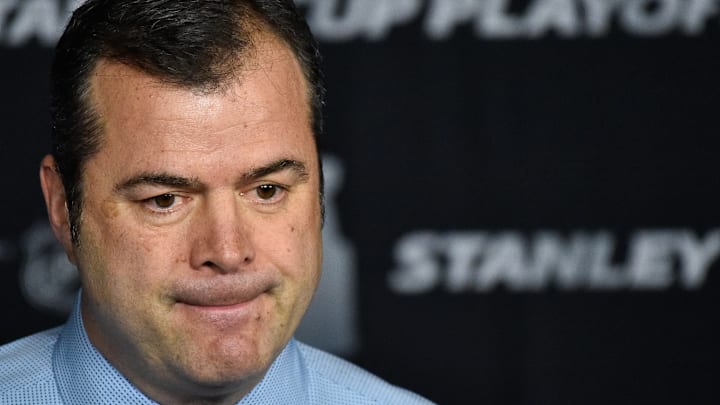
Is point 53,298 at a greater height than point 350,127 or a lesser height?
lesser

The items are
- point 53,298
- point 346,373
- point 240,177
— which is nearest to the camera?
point 240,177

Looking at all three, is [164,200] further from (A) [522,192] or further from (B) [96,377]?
(A) [522,192]

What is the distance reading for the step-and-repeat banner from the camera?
2.57 metres

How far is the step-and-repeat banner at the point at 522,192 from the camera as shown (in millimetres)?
2568

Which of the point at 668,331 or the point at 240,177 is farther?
the point at 668,331

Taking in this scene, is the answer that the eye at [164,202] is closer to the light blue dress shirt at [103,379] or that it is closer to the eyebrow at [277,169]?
the eyebrow at [277,169]

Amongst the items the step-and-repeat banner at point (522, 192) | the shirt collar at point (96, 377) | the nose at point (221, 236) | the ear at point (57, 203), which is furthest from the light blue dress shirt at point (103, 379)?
the step-and-repeat banner at point (522, 192)

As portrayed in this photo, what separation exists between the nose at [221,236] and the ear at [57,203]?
26 centimetres

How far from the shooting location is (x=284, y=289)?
161cm

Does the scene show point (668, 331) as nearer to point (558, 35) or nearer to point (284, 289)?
point (558, 35)

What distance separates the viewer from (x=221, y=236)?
1527 millimetres

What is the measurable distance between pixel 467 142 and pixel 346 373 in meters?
0.75

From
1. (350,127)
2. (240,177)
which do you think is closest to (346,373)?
(240,177)

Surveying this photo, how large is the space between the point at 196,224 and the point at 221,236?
0.15 ft
